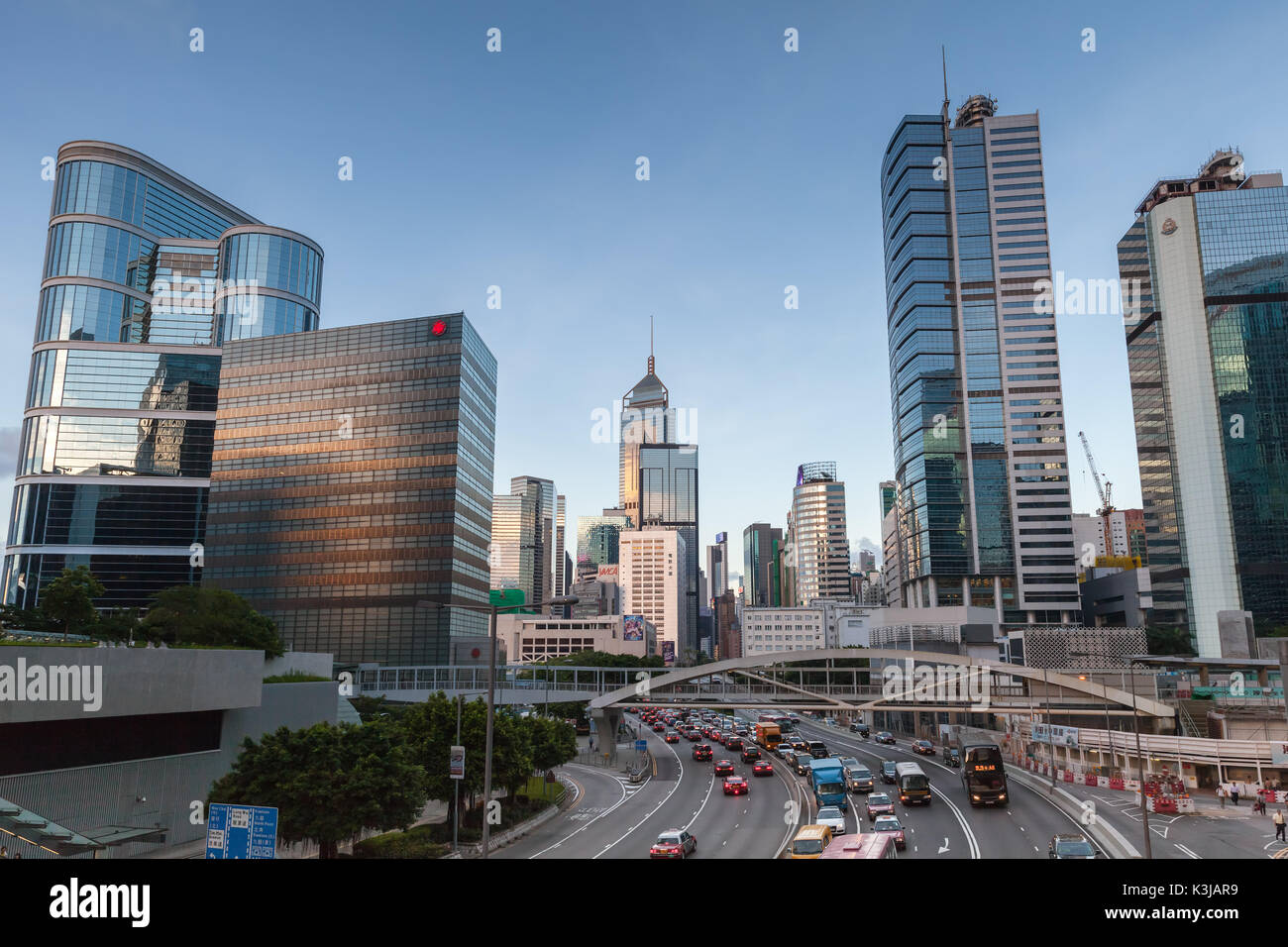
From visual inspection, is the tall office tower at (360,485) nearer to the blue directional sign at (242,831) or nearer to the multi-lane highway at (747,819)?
the multi-lane highway at (747,819)

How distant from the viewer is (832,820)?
4569 cm

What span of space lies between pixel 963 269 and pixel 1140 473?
61489mm

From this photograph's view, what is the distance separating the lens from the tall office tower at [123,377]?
15125cm

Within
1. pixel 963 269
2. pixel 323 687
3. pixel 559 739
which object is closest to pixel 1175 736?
pixel 559 739

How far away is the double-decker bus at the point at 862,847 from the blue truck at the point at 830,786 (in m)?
22.0

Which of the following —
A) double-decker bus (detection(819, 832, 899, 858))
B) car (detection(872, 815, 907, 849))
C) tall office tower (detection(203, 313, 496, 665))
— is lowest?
car (detection(872, 815, 907, 849))

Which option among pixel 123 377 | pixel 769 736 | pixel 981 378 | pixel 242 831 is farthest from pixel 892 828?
pixel 123 377

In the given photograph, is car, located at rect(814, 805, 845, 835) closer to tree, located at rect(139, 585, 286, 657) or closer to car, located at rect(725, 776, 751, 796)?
car, located at rect(725, 776, 751, 796)

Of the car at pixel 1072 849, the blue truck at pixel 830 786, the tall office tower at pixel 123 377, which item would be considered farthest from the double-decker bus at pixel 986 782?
the tall office tower at pixel 123 377

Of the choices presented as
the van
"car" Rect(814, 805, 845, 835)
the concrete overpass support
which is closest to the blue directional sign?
the van

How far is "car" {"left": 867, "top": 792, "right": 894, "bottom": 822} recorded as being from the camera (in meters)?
49.6

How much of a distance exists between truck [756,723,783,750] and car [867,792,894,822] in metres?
44.3
